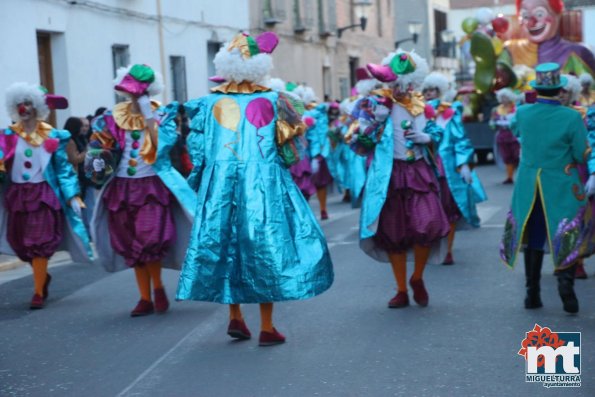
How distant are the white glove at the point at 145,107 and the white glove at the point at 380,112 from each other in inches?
65.6

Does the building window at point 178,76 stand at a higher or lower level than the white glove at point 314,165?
higher

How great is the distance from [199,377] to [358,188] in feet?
9.87

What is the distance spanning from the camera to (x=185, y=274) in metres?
6.82

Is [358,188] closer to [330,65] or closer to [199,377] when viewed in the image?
[199,377]

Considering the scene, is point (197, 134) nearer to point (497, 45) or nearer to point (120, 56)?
point (120, 56)

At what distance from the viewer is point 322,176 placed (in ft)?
55.1

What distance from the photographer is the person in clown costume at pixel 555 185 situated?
24.5 ft

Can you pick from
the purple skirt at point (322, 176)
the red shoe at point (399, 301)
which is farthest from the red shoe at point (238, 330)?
the purple skirt at point (322, 176)

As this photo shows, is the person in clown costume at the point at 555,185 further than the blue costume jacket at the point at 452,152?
No

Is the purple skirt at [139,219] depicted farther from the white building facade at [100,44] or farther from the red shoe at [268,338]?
the white building facade at [100,44]

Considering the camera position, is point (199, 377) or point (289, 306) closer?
point (199, 377)

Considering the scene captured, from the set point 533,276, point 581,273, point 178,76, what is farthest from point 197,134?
point 178,76

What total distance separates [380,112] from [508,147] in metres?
12.4

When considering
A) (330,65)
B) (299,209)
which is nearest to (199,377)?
(299,209)
